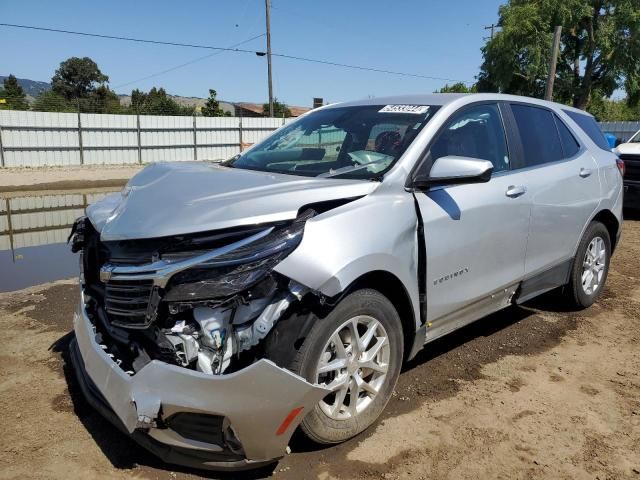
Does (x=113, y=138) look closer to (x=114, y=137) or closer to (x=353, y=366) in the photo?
(x=114, y=137)

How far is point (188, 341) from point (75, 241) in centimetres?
133

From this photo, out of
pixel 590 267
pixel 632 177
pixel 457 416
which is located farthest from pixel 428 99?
pixel 632 177

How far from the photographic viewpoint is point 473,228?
11.3 ft

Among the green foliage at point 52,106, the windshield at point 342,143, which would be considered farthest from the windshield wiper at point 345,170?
the green foliage at point 52,106

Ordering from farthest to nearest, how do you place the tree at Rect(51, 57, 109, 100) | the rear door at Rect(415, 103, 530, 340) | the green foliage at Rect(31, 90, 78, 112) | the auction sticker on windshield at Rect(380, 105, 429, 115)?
the tree at Rect(51, 57, 109, 100) < the green foliage at Rect(31, 90, 78, 112) < the auction sticker on windshield at Rect(380, 105, 429, 115) < the rear door at Rect(415, 103, 530, 340)

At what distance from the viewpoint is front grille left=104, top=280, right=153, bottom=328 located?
2521 millimetres

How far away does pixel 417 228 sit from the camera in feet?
10.1

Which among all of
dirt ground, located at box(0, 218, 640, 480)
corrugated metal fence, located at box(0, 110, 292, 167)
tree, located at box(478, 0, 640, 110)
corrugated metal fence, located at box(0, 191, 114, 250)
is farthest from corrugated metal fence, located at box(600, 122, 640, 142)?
dirt ground, located at box(0, 218, 640, 480)

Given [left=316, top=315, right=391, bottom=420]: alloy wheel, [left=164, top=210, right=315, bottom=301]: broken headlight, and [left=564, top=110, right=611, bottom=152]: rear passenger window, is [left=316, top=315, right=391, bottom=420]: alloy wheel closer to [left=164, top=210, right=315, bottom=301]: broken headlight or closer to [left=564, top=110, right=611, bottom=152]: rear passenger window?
[left=164, top=210, right=315, bottom=301]: broken headlight

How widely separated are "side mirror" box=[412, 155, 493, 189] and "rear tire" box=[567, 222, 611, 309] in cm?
217

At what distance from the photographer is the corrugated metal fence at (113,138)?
20594 millimetres

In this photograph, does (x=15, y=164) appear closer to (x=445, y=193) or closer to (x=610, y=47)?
(x=445, y=193)

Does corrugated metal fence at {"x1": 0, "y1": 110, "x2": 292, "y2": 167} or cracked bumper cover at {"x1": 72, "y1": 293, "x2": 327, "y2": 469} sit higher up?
corrugated metal fence at {"x1": 0, "y1": 110, "x2": 292, "y2": 167}

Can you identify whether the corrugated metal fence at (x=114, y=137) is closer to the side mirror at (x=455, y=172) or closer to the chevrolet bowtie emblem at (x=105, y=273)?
the side mirror at (x=455, y=172)
